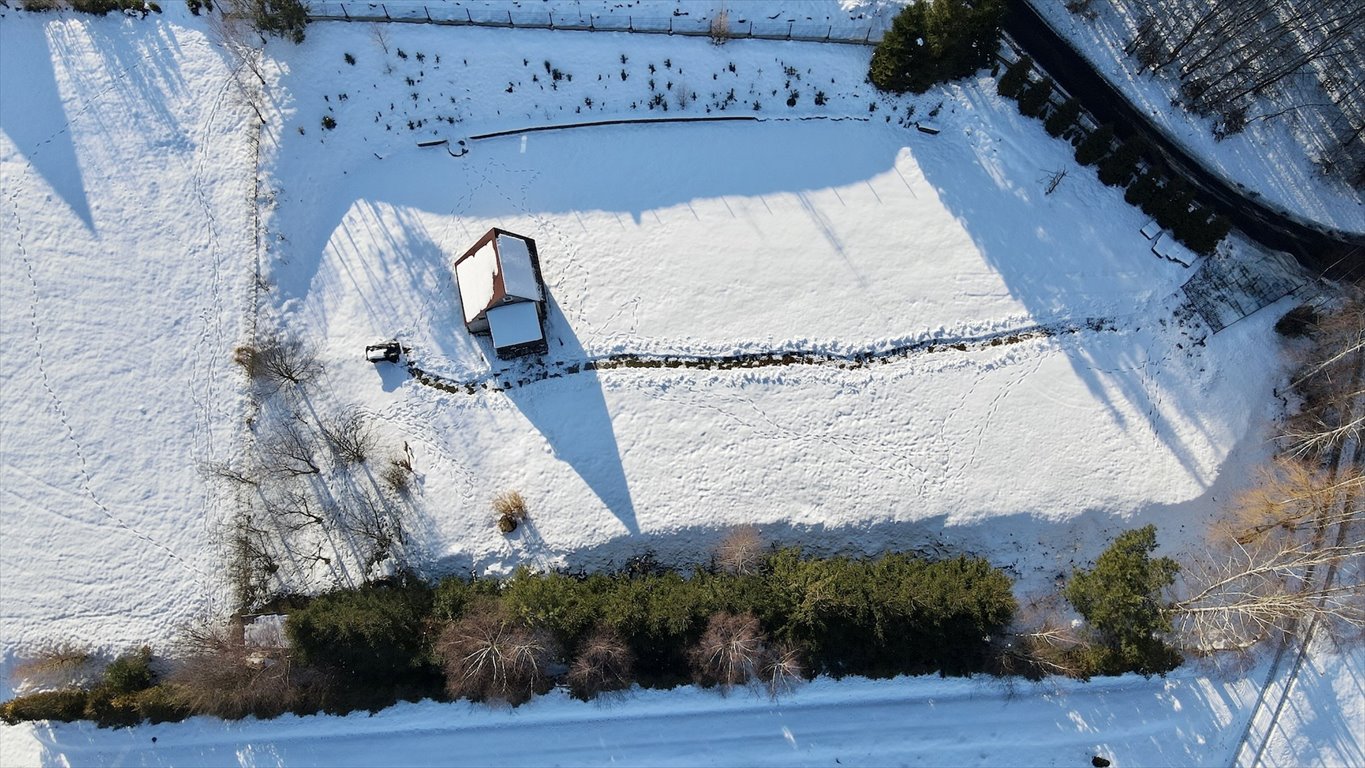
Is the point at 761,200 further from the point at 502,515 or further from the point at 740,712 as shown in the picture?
the point at 740,712

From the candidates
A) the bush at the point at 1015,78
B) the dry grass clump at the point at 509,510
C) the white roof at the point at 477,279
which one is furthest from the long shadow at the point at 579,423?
the bush at the point at 1015,78

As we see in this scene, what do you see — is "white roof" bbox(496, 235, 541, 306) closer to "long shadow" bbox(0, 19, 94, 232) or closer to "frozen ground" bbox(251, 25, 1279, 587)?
"frozen ground" bbox(251, 25, 1279, 587)

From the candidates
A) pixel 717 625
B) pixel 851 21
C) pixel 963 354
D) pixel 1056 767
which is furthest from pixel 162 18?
pixel 1056 767

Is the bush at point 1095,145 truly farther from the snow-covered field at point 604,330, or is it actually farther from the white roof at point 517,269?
the white roof at point 517,269

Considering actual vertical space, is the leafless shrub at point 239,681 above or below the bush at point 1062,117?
below

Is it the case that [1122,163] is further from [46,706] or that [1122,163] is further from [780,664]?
[46,706]

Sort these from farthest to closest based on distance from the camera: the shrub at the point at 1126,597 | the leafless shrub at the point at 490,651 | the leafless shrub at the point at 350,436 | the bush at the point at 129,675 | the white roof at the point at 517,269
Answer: the leafless shrub at the point at 350,436
the bush at the point at 129,675
the white roof at the point at 517,269
the leafless shrub at the point at 490,651
the shrub at the point at 1126,597

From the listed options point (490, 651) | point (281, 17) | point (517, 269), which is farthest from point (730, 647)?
point (281, 17)
